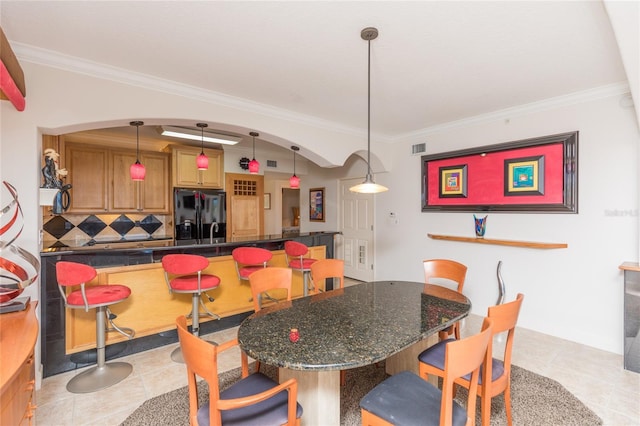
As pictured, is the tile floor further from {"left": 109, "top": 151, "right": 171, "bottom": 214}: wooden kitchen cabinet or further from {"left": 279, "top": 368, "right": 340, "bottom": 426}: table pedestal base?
{"left": 109, "top": 151, "right": 171, "bottom": 214}: wooden kitchen cabinet

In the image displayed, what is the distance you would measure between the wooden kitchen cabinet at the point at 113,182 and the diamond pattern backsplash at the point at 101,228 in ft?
1.29

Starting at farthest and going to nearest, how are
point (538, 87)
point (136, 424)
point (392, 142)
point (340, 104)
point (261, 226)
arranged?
point (261, 226) → point (392, 142) → point (340, 104) → point (538, 87) → point (136, 424)

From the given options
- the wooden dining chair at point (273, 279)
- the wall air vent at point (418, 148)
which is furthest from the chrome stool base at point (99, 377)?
the wall air vent at point (418, 148)

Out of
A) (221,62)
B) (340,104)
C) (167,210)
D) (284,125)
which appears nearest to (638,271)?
(340,104)

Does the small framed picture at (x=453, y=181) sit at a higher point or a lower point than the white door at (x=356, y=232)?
higher

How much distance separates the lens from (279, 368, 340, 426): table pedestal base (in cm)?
150

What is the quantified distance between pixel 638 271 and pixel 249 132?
4027mm

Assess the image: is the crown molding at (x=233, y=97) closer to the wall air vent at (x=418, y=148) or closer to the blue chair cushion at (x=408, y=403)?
the wall air vent at (x=418, y=148)

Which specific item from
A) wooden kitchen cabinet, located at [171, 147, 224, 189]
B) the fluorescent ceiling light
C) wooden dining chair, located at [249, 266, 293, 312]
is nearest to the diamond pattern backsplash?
wooden kitchen cabinet, located at [171, 147, 224, 189]

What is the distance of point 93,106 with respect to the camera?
256cm

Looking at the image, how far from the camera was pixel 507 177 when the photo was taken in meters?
3.67

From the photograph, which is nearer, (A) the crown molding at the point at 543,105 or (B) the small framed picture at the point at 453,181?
(A) the crown molding at the point at 543,105

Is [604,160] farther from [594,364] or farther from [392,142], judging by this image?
[392,142]

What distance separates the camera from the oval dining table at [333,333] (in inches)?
52.4
